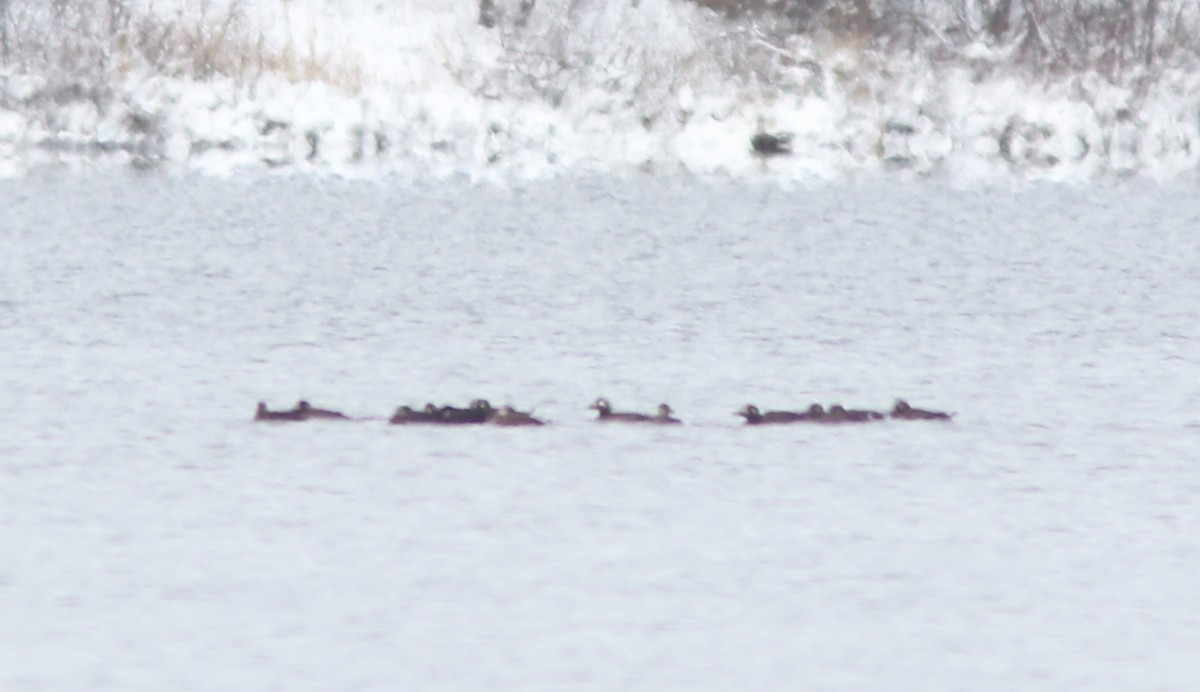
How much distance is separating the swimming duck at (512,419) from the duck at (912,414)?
988 mm

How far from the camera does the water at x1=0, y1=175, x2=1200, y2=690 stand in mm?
4918

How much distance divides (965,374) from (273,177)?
8814 millimetres

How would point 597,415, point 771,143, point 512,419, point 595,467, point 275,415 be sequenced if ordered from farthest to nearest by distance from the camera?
point 771,143
point 597,415
point 275,415
point 512,419
point 595,467

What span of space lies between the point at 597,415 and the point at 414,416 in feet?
1.78

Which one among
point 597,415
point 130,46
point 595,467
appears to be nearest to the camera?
point 595,467

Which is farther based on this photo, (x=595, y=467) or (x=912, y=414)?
(x=912, y=414)

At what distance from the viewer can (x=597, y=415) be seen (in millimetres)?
7672

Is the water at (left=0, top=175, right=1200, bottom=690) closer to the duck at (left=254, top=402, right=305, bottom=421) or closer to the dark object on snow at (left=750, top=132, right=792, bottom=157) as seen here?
the duck at (left=254, top=402, right=305, bottom=421)

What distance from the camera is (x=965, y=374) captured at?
8.60m

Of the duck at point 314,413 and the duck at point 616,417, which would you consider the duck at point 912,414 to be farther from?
the duck at point 314,413

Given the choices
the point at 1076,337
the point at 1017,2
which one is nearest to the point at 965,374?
the point at 1076,337

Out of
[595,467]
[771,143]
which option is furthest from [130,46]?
[595,467]

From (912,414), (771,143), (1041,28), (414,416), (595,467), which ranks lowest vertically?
(595,467)

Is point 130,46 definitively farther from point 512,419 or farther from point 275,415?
point 512,419
